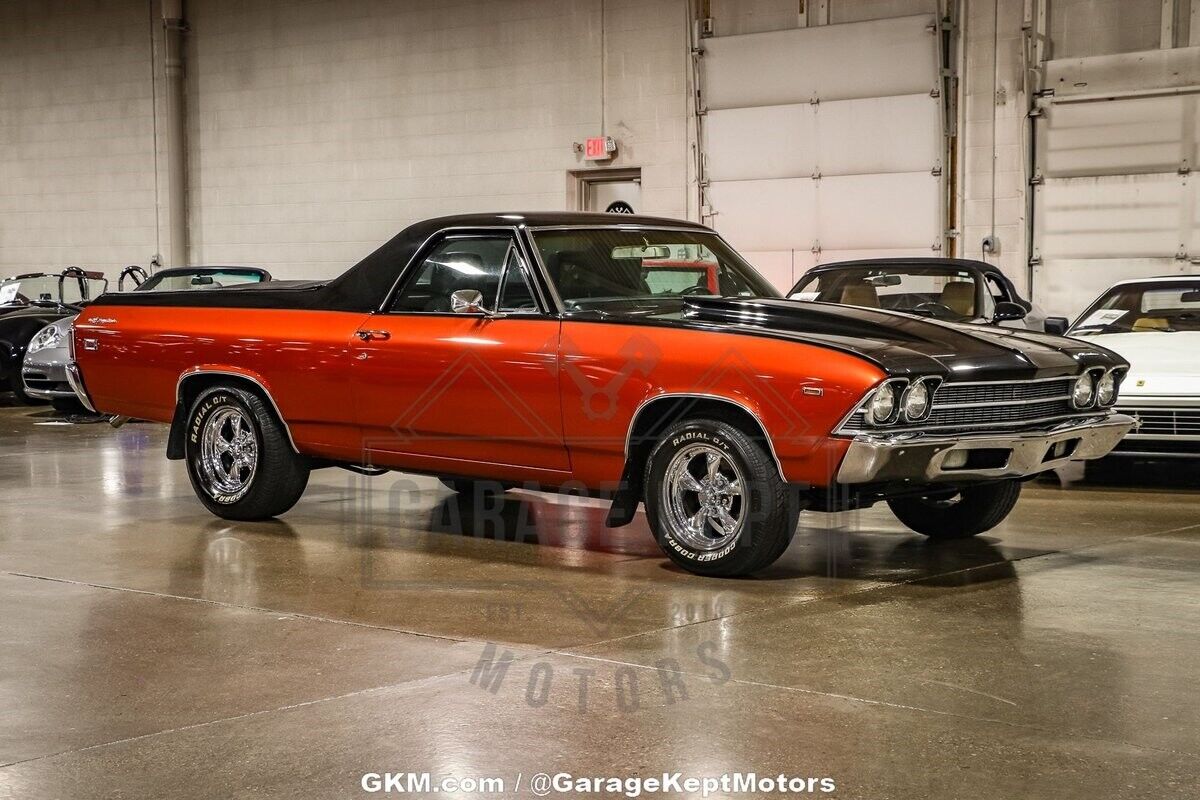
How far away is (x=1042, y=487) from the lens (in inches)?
380

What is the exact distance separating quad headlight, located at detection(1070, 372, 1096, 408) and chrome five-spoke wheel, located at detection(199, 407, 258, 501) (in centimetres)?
409

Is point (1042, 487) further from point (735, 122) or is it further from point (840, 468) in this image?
point (735, 122)

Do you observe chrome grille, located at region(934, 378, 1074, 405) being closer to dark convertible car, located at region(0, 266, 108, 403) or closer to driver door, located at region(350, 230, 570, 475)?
driver door, located at region(350, 230, 570, 475)

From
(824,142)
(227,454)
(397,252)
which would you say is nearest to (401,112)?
(824,142)

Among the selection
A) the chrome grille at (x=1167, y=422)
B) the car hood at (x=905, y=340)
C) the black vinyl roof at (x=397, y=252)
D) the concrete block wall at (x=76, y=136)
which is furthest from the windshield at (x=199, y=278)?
the car hood at (x=905, y=340)

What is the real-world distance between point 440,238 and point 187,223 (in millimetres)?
16888

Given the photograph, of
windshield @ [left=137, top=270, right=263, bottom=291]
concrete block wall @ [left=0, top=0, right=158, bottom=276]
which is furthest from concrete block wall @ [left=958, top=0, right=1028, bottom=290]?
concrete block wall @ [left=0, top=0, right=158, bottom=276]

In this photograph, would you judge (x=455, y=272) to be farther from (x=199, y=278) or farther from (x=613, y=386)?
(x=199, y=278)

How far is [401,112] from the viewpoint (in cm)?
2080

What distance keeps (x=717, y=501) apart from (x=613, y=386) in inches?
26.5

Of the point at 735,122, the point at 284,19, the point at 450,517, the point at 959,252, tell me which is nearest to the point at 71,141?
the point at 284,19

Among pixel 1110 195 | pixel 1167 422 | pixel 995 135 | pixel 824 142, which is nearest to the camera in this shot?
pixel 1167 422

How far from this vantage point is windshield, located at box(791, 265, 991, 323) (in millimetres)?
10938

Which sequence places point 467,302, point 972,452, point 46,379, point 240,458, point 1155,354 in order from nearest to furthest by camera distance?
point 972,452
point 467,302
point 240,458
point 1155,354
point 46,379
